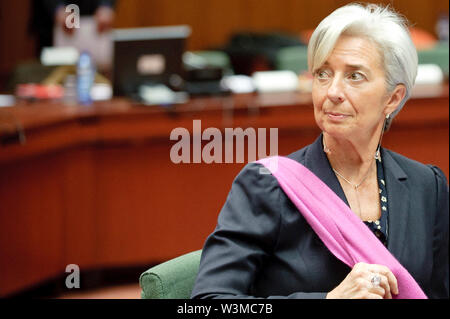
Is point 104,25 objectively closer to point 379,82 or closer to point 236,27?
point 236,27

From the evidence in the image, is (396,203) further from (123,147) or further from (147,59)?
(147,59)

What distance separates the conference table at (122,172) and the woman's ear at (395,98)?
229cm

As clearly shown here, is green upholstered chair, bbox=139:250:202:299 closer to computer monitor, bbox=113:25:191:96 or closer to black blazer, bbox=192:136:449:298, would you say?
black blazer, bbox=192:136:449:298

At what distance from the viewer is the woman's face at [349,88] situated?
155 cm

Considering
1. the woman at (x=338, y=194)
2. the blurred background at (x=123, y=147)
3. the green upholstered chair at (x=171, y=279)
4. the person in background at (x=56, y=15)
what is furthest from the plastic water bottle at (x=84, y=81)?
the woman at (x=338, y=194)

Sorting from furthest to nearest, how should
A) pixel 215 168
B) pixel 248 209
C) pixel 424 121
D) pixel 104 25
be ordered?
pixel 104 25
pixel 424 121
pixel 215 168
pixel 248 209

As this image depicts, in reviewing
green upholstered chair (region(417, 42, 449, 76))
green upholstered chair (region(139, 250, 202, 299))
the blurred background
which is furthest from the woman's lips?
green upholstered chair (region(417, 42, 449, 76))

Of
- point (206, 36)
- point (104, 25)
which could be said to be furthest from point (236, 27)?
point (104, 25)

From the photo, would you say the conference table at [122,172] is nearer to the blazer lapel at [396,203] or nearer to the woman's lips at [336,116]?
the blazer lapel at [396,203]

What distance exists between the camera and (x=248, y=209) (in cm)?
156

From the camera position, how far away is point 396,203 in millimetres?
1700

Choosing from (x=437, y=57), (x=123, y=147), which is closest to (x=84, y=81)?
(x=123, y=147)
